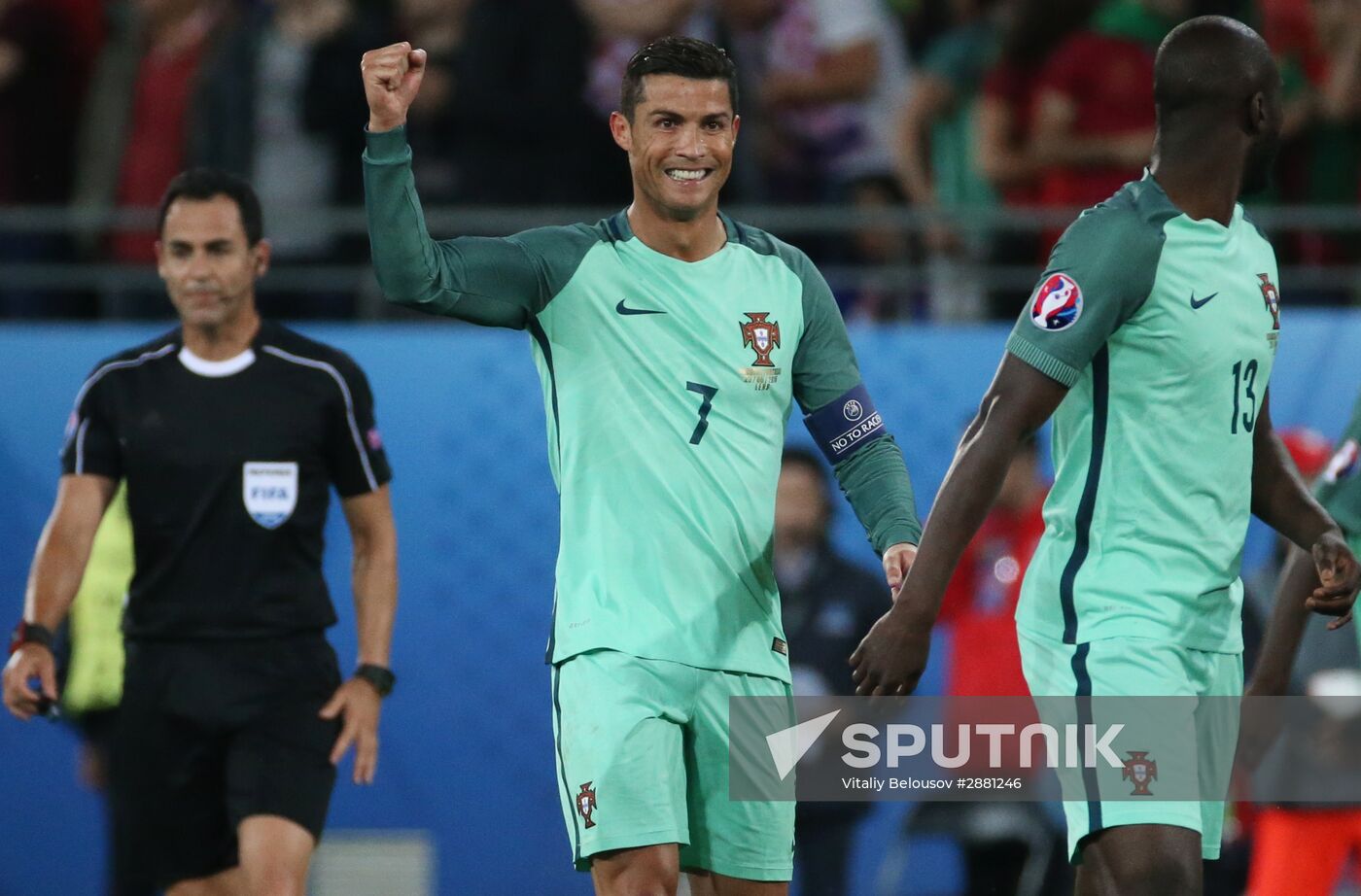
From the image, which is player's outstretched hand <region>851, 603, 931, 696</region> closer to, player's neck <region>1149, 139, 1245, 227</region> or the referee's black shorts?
player's neck <region>1149, 139, 1245, 227</region>

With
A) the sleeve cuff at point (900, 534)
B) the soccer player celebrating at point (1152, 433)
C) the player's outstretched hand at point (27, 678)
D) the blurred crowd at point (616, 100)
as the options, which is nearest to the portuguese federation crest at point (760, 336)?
the sleeve cuff at point (900, 534)

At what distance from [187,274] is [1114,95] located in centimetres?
472

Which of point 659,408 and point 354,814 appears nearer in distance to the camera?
point 659,408

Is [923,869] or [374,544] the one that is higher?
[374,544]

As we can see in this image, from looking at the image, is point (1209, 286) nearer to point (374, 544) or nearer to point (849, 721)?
point (849, 721)

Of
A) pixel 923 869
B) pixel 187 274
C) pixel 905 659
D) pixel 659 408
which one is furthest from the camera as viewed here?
pixel 923 869

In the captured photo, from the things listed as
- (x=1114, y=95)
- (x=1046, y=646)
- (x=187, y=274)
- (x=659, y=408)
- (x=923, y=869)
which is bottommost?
(x=923, y=869)

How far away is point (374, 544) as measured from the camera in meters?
6.48

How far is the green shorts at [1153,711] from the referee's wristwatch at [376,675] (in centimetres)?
224

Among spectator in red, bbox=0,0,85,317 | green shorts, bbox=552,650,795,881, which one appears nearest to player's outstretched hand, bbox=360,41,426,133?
green shorts, bbox=552,650,795,881

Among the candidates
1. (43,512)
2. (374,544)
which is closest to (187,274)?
(374,544)

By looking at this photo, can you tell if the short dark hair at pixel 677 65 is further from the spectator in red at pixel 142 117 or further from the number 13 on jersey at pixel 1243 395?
the spectator in red at pixel 142 117

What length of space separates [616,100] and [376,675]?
160 inches

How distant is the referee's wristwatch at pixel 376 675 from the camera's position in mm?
6332
